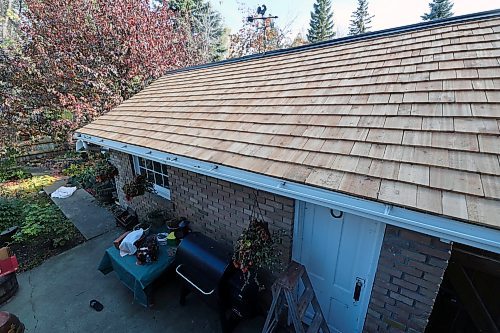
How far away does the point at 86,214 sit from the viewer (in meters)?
7.79

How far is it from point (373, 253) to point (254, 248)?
1.43 meters

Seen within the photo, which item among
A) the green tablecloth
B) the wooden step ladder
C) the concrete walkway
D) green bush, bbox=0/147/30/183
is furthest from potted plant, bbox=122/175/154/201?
green bush, bbox=0/147/30/183

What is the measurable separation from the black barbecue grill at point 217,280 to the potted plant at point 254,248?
408 mm

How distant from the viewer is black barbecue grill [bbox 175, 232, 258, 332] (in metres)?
3.46

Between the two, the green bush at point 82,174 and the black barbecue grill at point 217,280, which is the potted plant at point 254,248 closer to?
the black barbecue grill at point 217,280

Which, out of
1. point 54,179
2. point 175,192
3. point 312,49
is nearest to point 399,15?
point 312,49

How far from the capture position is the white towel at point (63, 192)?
9.24 metres

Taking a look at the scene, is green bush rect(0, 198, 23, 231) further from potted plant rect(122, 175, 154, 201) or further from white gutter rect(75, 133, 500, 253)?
white gutter rect(75, 133, 500, 253)

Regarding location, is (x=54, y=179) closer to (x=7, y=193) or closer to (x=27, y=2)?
(x=7, y=193)

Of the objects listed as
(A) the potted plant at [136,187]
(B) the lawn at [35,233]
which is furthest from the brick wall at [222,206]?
(B) the lawn at [35,233]

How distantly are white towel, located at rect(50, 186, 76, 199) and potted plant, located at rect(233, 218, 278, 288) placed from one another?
29.9 ft

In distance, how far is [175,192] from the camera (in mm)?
5215

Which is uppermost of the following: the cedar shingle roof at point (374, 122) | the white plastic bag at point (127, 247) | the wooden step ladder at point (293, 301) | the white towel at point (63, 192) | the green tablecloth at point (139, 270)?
the cedar shingle roof at point (374, 122)

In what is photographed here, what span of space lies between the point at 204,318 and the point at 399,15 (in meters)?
32.3
